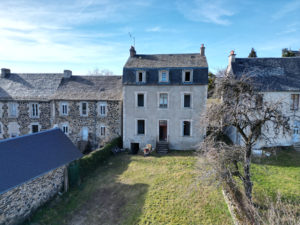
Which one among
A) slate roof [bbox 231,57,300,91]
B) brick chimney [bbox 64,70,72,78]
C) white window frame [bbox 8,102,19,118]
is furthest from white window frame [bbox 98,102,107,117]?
slate roof [bbox 231,57,300,91]

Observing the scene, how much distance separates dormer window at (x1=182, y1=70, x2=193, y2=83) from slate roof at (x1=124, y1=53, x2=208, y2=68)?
66 cm

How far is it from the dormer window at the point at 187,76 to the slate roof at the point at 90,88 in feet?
23.7

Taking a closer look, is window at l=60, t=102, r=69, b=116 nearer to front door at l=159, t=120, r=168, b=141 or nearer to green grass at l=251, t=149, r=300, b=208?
front door at l=159, t=120, r=168, b=141

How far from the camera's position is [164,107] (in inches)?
670

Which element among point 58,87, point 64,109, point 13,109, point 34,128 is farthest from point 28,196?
point 13,109

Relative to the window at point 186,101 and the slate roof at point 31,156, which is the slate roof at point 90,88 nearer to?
the window at point 186,101

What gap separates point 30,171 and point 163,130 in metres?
11.9

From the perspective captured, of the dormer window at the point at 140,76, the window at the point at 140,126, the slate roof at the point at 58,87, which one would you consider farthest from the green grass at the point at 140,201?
the slate roof at the point at 58,87

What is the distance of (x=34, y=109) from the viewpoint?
63.9 feet

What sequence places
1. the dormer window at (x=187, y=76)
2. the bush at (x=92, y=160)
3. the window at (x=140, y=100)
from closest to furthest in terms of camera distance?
the bush at (x=92, y=160) < the dormer window at (x=187, y=76) < the window at (x=140, y=100)

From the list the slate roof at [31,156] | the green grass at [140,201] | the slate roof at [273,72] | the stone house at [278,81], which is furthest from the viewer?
the slate roof at [273,72]

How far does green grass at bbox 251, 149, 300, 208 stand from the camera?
9125 mm

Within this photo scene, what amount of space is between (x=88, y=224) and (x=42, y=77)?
19586 millimetres

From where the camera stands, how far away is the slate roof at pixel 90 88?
62.2 ft
